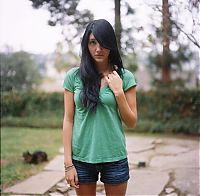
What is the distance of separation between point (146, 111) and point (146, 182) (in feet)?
13.0

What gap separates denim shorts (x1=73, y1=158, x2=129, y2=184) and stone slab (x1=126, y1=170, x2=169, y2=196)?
4.37 ft

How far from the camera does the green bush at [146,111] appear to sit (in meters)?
6.51

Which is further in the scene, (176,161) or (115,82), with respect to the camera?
(176,161)

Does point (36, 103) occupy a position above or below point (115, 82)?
below

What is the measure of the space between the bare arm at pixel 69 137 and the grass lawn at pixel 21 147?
78.5 inches

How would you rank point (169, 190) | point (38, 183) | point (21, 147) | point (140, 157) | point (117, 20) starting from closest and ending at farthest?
A: point (117, 20)
point (169, 190)
point (38, 183)
point (140, 157)
point (21, 147)

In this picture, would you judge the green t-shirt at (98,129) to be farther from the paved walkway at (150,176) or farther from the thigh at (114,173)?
the paved walkway at (150,176)

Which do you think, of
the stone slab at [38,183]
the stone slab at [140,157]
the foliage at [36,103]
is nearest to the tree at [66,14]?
the stone slab at [38,183]

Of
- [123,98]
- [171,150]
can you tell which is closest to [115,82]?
[123,98]

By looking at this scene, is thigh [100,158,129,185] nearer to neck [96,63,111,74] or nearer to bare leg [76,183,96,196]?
bare leg [76,183,96,196]

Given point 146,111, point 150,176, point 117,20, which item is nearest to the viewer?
point 117,20

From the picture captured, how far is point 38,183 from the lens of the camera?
130 inches

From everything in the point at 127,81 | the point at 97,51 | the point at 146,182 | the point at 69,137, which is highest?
the point at 97,51

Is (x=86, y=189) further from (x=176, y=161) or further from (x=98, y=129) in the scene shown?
(x=176, y=161)
